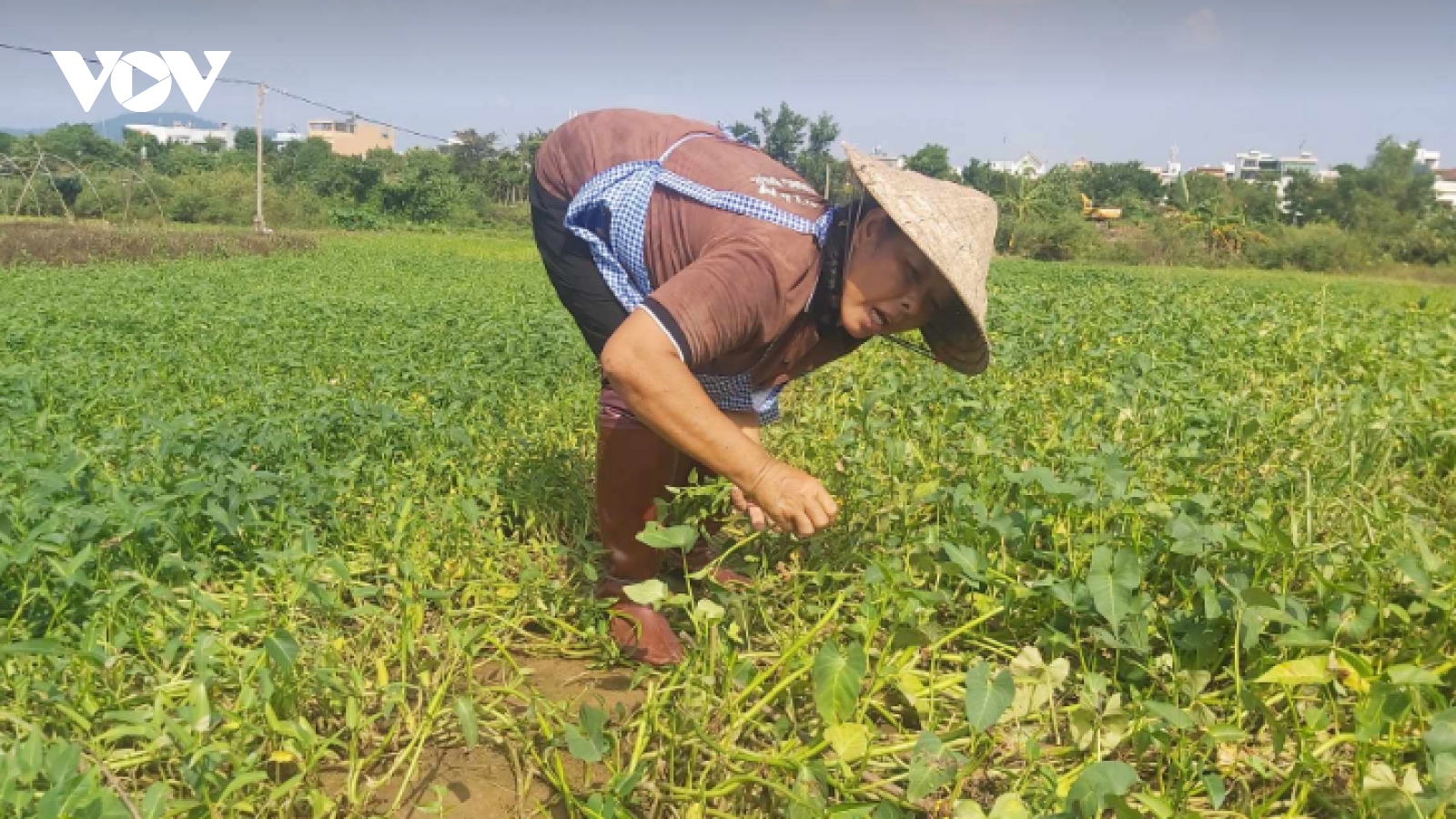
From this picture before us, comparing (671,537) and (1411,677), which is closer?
(1411,677)

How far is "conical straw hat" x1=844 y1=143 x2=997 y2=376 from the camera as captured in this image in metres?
1.93

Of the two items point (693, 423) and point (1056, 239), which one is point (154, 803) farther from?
point (1056, 239)

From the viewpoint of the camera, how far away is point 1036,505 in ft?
8.38

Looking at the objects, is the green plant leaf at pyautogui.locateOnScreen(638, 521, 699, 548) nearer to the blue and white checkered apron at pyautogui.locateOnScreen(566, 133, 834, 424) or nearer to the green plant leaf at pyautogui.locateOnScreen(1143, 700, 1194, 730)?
the blue and white checkered apron at pyautogui.locateOnScreen(566, 133, 834, 424)

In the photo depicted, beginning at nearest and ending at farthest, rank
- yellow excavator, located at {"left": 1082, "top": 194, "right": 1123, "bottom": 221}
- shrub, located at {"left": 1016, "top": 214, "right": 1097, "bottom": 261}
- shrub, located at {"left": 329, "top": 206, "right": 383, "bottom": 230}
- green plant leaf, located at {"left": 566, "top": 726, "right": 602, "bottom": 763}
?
green plant leaf, located at {"left": 566, "top": 726, "right": 602, "bottom": 763}, shrub, located at {"left": 1016, "top": 214, "right": 1097, "bottom": 261}, shrub, located at {"left": 329, "top": 206, "right": 383, "bottom": 230}, yellow excavator, located at {"left": 1082, "top": 194, "right": 1123, "bottom": 221}

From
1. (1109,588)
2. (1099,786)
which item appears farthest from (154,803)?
(1109,588)

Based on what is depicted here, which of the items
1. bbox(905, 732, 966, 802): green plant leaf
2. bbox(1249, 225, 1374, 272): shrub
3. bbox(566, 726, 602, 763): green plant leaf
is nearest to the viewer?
bbox(905, 732, 966, 802): green plant leaf

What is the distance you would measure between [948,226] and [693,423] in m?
0.62

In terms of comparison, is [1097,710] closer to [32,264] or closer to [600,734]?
[600,734]

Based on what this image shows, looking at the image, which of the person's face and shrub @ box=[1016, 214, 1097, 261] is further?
shrub @ box=[1016, 214, 1097, 261]

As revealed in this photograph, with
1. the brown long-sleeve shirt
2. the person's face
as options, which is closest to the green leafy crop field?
the brown long-sleeve shirt

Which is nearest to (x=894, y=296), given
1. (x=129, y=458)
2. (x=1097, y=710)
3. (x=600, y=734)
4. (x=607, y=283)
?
(x=607, y=283)

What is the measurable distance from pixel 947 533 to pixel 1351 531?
0.84m

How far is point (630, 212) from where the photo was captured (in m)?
2.25
